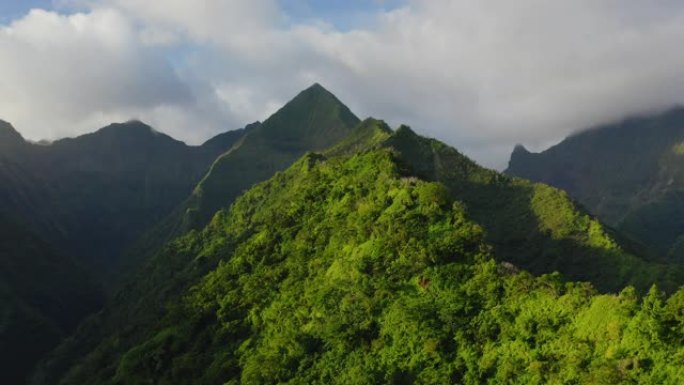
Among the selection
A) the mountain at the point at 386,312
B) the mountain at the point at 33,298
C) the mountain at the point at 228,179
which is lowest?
the mountain at the point at 386,312

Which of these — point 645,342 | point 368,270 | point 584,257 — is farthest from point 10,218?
point 645,342

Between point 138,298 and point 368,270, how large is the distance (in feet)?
242

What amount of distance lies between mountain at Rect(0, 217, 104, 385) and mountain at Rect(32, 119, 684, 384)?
A: 40.5m

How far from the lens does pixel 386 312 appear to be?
4006 cm

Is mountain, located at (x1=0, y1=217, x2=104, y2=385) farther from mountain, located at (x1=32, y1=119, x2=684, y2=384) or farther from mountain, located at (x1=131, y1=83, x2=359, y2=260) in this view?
mountain, located at (x1=32, y1=119, x2=684, y2=384)

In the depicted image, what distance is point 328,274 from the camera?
158 ft

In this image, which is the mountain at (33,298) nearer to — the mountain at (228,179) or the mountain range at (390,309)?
the mountain at (228,179)

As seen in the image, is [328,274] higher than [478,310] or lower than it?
higher

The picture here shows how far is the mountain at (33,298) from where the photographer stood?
108 meters

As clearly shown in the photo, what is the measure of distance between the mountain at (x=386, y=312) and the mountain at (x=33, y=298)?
40494 millimetres

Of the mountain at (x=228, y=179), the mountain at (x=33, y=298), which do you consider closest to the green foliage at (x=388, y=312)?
the mountain at (x=33, y=298)

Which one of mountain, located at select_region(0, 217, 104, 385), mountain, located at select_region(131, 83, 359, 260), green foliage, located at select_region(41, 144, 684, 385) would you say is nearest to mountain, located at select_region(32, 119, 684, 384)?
green foliage, located at select_region(41, 144, 684, 385)

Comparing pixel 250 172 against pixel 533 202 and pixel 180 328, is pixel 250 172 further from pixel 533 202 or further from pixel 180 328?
pixel 180 328

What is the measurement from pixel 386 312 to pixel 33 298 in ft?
367
